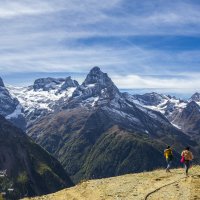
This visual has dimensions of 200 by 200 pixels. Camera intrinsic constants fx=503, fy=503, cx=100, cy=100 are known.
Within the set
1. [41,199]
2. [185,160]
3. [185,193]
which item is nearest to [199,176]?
[185,160]

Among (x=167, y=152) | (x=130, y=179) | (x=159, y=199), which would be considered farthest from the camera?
(x=167, y=152)

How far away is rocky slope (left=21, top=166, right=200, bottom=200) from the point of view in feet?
149

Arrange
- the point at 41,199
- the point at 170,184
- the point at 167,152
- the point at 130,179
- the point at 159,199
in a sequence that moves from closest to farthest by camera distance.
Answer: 1. the point at 159,199
2. the point at 170,184
3. the point at 41,199
4. the point at 130,179
5. the point at 167,152

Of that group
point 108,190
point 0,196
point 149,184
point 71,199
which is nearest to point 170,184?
point 149,184

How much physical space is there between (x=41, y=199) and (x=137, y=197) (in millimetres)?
12526

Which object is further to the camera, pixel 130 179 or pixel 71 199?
pixel 130 179

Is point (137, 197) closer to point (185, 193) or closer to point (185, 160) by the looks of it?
point (185, 193)

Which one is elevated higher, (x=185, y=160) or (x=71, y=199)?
(x=185, y=160)

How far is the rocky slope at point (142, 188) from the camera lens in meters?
45.3

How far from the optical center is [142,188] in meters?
50.1

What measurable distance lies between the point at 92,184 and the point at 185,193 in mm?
14505

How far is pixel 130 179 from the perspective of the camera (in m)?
57.4

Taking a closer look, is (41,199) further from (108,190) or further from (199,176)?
(199,176)

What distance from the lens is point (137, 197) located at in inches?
1799
